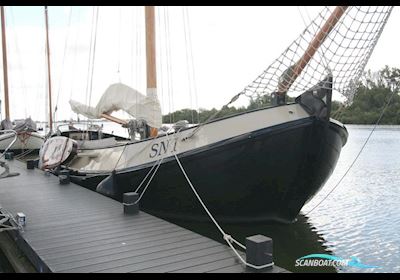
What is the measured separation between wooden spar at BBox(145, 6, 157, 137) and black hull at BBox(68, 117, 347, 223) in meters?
2.33

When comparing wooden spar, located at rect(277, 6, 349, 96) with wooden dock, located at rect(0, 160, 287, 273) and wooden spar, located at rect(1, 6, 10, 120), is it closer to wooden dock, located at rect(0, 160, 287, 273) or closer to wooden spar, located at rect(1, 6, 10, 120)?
wooden dock, located at rect(0, 160, 287, 273)

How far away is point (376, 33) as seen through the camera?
5906mm

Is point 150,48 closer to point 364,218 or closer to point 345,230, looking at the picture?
point 345,230

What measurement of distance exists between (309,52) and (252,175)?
2176 millimetres

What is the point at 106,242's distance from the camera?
4.78 meters

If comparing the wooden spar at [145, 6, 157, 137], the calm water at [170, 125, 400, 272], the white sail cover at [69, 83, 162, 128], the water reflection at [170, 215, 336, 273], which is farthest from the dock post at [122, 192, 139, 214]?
the wooden spar at [145, 6, 157, 137]

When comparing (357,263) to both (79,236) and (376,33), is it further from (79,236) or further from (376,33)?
(79,236)

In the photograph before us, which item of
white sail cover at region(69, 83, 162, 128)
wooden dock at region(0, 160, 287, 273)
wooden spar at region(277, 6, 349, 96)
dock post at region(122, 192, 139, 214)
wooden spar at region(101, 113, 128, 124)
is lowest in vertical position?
wooden dock at region(0, 160, 287, 273)

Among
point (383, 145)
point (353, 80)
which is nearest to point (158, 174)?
point (353, 80)

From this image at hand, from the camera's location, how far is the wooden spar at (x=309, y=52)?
5.97 meters

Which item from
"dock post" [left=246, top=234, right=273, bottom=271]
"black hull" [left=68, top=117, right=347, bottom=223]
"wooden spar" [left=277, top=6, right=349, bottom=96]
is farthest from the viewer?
"black hull" [left=68, top=117, right=347, bottom=223]

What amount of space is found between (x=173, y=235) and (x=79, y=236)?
1.14m

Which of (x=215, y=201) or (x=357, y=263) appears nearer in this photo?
(x=357, y=263)

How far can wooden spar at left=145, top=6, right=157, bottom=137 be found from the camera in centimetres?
920
